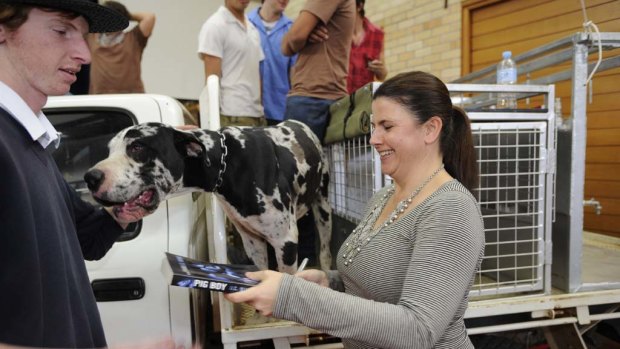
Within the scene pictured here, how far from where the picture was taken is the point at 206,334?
2.24 meters

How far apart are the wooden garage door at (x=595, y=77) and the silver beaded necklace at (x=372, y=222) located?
354 centimetres

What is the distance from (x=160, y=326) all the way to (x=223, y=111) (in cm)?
149

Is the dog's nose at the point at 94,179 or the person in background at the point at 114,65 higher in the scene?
the person in background at the point at 114,65

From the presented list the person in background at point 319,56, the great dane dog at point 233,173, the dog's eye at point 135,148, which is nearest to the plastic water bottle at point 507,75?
the person in background at point 319,56

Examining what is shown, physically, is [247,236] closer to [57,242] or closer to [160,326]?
[160,326]

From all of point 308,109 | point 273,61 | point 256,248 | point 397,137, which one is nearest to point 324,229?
point 256,248

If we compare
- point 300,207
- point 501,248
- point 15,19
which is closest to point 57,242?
point 15,19

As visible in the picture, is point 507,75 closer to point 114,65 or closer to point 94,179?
point 94,179

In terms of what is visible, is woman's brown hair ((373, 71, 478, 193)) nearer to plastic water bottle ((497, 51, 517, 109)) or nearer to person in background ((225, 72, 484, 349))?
person in background ((225, 72, 484, 349))

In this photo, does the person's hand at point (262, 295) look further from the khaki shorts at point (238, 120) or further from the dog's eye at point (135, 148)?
the khaki shorts at point (238, 120)

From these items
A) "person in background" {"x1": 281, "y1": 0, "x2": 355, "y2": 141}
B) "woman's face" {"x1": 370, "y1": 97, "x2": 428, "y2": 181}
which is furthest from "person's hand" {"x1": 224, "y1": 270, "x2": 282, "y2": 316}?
"person in background" {"x1": 281, "y1": 0, "x2": 355, "y2": 141}

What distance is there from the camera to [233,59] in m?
2.79

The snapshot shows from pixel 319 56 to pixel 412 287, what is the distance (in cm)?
160

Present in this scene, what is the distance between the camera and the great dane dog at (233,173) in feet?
4.91
